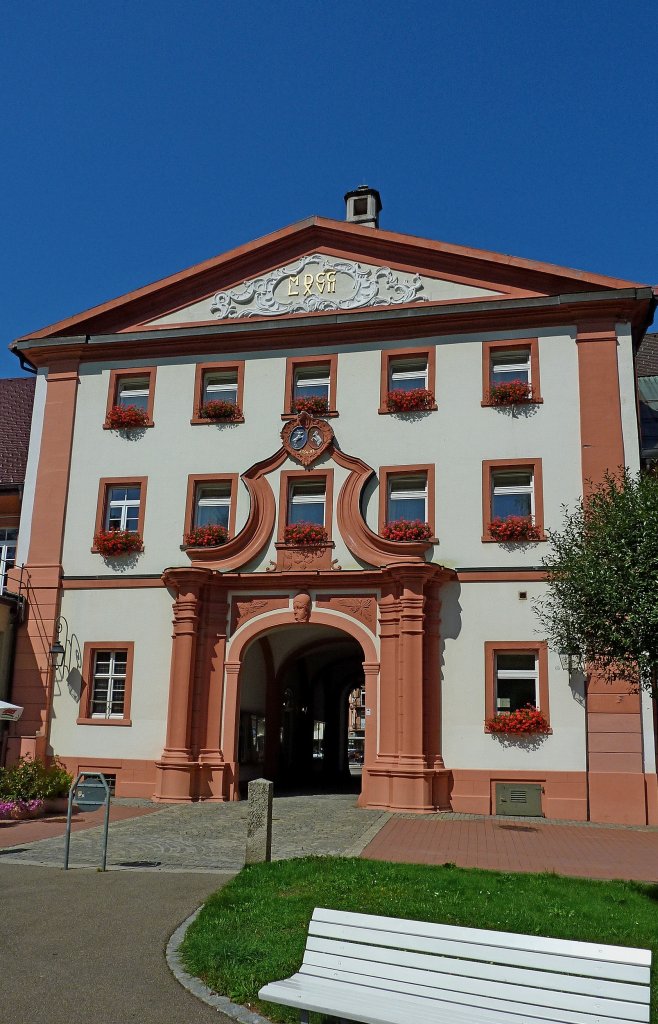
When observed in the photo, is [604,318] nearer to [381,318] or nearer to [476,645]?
[381,318]

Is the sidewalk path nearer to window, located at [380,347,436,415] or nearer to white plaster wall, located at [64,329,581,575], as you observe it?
white plaster wall, located at [64,329,581,575]

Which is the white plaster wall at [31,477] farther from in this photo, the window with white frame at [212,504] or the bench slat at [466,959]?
the bench slat at [466,959]

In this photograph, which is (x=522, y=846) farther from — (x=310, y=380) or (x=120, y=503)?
(x=120, y=503)

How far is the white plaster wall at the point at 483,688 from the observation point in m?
18.0

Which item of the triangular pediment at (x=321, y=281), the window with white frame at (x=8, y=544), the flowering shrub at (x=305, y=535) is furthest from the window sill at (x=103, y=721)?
the triangular pediment at (x=321, y=281)

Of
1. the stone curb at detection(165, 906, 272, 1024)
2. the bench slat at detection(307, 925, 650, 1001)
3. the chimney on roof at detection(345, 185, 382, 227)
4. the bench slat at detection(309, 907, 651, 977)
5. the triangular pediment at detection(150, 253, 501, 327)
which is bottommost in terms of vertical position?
the stone curb at detection(165, 906, 272, 1024)

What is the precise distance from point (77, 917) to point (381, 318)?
49.5 feet

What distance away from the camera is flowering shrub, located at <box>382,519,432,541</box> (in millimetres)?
19484

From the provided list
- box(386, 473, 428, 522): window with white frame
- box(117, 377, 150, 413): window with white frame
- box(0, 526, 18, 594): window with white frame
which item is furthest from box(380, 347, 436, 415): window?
box(0, 526, 18, 594): window with white frame

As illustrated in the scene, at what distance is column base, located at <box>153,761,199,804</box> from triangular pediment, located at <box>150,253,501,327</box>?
10.3 m

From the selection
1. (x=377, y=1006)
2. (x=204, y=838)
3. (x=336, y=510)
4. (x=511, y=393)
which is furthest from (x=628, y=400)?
(x=377, y=1006)

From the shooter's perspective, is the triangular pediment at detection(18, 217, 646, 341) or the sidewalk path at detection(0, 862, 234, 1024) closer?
the sidewalk path at detection(0, 862, 234, 1024)

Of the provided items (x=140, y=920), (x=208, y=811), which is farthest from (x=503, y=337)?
(x=140, y=920)

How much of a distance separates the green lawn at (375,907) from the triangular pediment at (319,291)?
44.7 feet
